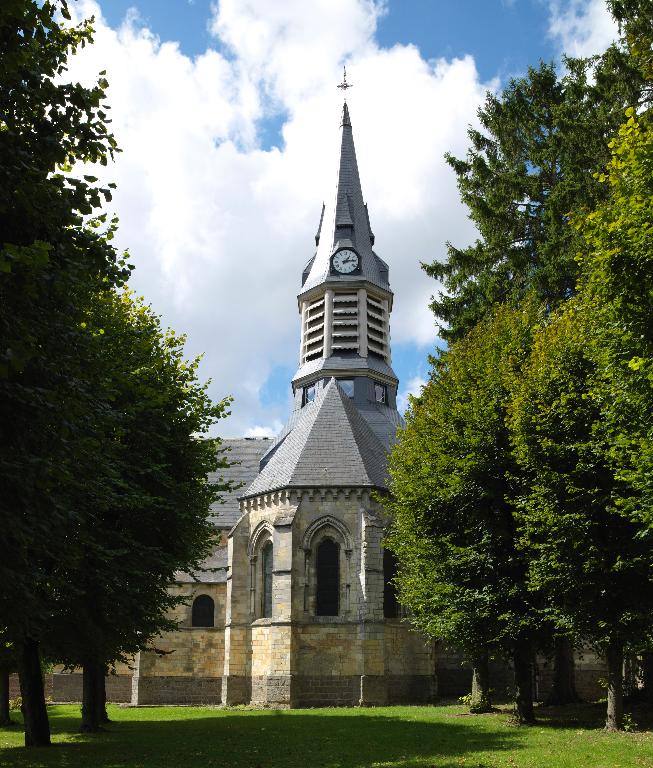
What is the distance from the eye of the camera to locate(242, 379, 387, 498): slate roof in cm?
3409

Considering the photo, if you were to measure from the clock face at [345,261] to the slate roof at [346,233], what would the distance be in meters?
0.37

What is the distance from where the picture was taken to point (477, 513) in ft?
70.5

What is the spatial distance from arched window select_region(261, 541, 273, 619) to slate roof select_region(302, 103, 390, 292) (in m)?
18.7

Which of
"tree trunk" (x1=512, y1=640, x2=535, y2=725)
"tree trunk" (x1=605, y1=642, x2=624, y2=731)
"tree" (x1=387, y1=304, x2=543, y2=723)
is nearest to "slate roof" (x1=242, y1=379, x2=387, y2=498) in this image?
"tree" (x1=387, y1=304, x2=543, y2=723)

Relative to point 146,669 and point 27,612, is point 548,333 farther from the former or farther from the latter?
point 146,669

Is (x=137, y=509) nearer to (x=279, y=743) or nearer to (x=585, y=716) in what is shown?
(x=279, y=743)

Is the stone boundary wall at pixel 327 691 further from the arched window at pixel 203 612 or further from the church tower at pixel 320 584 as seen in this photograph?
the arched window at pixel 203 612

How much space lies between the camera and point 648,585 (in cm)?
1781

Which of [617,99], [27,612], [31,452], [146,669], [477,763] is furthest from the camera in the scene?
[146,669]

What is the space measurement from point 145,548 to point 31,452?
917 cm

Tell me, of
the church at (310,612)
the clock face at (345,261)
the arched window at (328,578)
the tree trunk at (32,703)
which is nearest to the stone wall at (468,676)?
the church at (310,612)

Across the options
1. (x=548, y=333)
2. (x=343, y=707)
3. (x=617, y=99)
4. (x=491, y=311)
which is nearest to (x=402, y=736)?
(x=548, y=333)

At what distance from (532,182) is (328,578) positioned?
54.9ft

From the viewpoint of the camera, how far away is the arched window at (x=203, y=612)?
129 ft
